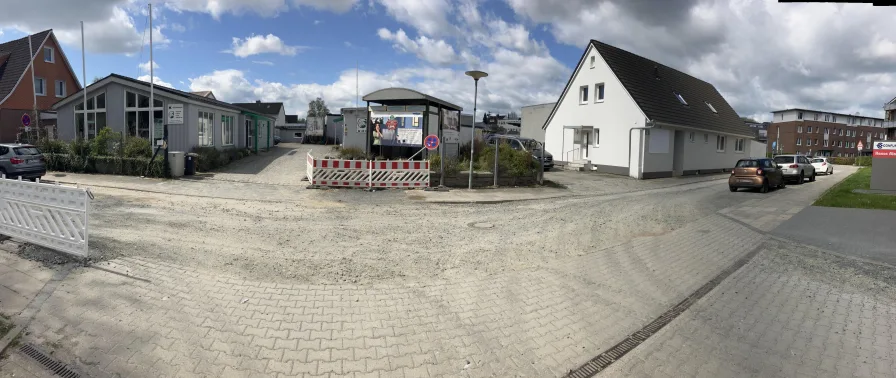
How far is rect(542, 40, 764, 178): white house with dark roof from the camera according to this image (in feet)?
86.0

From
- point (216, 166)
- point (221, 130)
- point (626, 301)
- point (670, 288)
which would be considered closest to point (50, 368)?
point (626, 301)

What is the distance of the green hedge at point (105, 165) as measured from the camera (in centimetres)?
1856

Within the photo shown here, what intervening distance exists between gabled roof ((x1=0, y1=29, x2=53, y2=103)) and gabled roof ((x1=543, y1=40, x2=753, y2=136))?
133ft

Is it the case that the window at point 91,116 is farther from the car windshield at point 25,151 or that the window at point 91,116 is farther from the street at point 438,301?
the street at point 438,301

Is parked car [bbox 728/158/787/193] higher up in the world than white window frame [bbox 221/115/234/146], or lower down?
lower down

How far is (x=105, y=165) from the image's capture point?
1955cm

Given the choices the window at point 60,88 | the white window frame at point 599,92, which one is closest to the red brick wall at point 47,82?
the window at point 60,88

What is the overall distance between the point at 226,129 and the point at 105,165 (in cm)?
781

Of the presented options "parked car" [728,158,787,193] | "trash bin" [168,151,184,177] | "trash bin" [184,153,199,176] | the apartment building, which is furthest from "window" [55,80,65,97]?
the apartment building

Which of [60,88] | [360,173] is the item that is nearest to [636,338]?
[360,173]

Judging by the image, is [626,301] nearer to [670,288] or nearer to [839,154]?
[670,288]

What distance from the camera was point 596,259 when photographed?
7.18 m

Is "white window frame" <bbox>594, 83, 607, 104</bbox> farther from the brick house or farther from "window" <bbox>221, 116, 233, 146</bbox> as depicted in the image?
the brick house

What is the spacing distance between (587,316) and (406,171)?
40.2 feet
